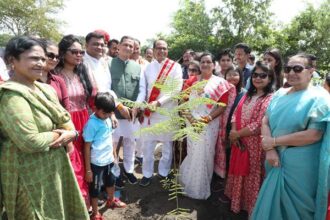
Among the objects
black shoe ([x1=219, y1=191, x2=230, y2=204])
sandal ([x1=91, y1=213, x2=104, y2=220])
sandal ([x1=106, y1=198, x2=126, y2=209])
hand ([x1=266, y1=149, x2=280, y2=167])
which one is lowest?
black shoe ([x1=219, y1=191, x2=230, y2=204])

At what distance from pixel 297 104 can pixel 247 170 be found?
1.16m

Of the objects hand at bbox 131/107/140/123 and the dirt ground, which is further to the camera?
hand at bbox 131/107/140/123

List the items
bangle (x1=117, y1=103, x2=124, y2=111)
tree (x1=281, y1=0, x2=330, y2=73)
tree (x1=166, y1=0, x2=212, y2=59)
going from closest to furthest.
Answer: bangle (x1=117, y1=103, x2=124, y2=111)
tree (x1=281, y1=0, x2=330, y2=73)
tree (x1=166, y1=0, x2=212, y2=59)

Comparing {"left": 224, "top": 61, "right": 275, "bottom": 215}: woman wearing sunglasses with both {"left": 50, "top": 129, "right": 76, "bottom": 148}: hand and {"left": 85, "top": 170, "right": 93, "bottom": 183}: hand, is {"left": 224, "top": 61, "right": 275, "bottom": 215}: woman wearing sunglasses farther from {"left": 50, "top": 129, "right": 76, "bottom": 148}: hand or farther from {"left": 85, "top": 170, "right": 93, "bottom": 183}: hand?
{"left": 50, "top": 129, "right": 76, "bottom": 148}: hand

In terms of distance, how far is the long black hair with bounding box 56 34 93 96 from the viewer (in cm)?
332

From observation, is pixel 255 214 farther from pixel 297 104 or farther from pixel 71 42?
pixel 71 42

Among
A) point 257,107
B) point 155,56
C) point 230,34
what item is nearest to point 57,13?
point 230,34

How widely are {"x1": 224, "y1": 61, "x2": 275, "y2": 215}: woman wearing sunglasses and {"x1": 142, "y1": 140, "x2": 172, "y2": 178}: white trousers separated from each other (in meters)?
1.14

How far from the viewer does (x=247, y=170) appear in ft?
11.9

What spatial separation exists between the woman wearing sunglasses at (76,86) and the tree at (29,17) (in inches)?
912

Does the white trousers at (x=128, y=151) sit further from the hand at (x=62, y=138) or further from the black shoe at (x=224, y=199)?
the hand at (x=62, y=138)

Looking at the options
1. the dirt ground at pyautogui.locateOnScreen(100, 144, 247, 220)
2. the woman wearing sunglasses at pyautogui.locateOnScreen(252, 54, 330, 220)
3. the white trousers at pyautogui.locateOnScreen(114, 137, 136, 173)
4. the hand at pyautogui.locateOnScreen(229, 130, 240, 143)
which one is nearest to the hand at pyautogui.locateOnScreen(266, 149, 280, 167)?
the woman wearing sunglasses at pyautogui.locateOnScreen(252, 54, 330, 220)

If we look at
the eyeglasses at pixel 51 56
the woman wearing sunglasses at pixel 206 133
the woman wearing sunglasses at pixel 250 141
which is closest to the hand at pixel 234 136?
the woman wearing sunglasses at pixel 250 141

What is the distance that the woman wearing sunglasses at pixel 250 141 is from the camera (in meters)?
3.50
